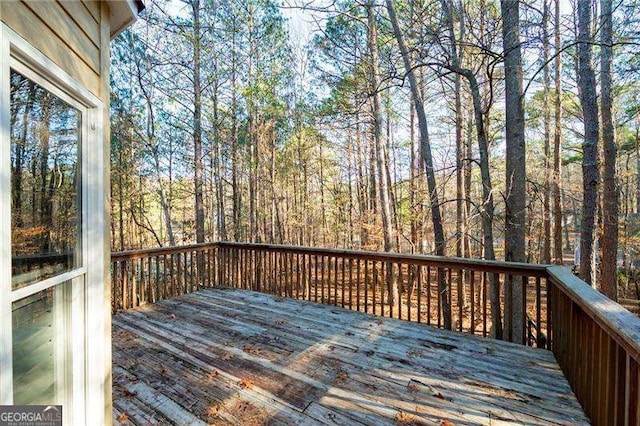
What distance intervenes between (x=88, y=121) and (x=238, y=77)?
8.34 metres

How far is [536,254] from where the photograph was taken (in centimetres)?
1388

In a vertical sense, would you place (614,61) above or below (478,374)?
A: above

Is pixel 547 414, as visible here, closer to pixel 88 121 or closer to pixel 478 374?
pixel 478 374

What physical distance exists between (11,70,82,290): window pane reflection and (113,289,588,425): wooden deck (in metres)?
1.35

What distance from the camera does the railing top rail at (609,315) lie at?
121 cm

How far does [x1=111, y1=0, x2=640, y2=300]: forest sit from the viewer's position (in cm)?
453

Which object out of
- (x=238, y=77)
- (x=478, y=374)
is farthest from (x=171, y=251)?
(x=238, y=77)

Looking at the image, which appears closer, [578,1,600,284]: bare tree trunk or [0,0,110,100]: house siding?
[0,0,110,100]: house siding

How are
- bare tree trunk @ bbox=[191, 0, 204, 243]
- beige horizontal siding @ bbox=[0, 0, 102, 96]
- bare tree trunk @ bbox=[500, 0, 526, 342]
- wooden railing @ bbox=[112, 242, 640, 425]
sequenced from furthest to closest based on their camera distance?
1. bare tree trunk @ bbox=[191, 0, 204, 243]
2. bare tree trunk @ bbox=[500, 0, 526, 342]
3. wooden railing @ bbox=[112, 242, 640, 425]
4. beige horizontal siding @ bbox=[0, 0, 102, 96]

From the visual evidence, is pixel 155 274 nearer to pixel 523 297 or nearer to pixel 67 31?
pixel 67 31

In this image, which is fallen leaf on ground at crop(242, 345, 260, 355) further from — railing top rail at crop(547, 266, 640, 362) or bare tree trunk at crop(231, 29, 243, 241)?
bare tree trunk at crop(231, 29, 243, 241)

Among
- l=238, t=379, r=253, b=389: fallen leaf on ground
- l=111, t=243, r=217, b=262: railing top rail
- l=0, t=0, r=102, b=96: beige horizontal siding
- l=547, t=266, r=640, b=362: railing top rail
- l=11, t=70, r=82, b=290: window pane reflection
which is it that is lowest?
l=238, t=379, r=253, b=389: fallen leaf on ground

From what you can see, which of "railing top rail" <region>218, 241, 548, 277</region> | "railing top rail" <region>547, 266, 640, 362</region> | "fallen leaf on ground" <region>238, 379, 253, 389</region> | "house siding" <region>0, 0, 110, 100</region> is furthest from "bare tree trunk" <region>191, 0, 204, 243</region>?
"railing top rail" <region>547, 266, 640, 362</region>

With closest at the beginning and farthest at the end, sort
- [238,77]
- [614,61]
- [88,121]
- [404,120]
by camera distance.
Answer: [88,121] < [614,61] < [238,77] < [404,120]
